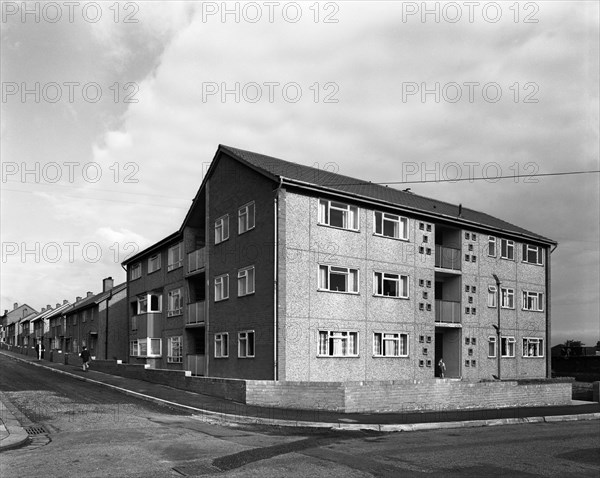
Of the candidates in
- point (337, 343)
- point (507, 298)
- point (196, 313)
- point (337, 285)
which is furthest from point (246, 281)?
→ point (507, 298)

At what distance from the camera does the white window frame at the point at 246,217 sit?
26.3 metres

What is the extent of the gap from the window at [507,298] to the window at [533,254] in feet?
7.55

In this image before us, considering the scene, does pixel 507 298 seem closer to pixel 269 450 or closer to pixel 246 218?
pixel 246 218

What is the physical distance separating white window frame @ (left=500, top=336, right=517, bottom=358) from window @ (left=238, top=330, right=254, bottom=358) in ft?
46.2

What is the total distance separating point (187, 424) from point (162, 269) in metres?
21.2

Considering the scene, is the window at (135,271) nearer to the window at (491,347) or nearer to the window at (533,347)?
the window at (491,347)

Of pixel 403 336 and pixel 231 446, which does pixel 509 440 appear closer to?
pixel 231 446

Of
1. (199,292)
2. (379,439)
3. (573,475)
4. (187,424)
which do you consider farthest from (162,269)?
(573,475)

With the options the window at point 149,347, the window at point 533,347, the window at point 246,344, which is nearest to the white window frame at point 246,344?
the window at point 246,344

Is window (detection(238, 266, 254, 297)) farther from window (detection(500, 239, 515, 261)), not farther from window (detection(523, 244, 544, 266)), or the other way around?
window (detection(523, 244, 544, 266))

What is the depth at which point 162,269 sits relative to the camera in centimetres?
3725

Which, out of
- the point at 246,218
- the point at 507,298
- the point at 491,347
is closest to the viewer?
the point at 246,218

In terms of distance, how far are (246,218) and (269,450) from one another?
51.1 ft

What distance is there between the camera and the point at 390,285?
2758 centimetres
